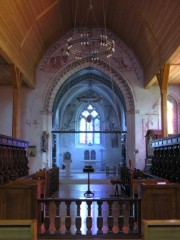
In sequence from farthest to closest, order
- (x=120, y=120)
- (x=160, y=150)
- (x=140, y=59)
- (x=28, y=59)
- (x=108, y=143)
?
(x=108, y=143)
(x=120, y=120)
(x=140, y=59)
(x=28, y=59)
(x=160, y=150)

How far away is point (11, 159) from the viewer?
11031 mm

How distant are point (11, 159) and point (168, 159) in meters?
5.11

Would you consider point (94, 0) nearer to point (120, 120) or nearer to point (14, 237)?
point (120, 120)

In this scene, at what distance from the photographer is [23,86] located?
1934 centimetres

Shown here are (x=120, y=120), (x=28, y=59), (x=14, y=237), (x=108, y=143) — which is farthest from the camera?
(x=108, y=143)

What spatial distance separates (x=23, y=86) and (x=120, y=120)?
9.26m

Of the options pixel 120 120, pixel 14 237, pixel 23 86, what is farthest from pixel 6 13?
pixel 120 120

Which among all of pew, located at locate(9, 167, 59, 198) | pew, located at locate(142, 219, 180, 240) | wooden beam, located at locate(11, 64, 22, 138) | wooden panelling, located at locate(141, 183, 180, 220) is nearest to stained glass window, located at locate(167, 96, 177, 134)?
wooden beam, located at locate(11, 64, 22, 138)

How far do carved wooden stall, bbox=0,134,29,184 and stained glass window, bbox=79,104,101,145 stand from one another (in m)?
16.4

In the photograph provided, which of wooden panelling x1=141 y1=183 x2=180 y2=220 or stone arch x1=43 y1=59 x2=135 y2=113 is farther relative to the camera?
stone arch x1=43 y1=59 x2=135 y2=113

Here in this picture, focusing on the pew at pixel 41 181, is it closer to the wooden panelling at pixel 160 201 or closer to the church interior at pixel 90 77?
the church interior at pixel 90 77

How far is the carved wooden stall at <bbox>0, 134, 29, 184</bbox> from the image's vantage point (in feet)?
31.9

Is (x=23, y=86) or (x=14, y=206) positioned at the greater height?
(x=23, y=86)

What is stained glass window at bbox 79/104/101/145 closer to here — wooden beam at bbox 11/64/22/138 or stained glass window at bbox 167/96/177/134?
stained glass window at bbox 167/96/177/134
